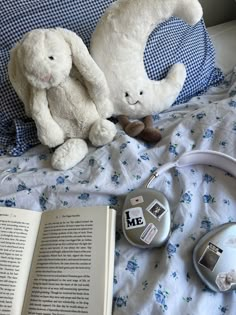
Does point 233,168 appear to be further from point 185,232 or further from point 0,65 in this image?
point 0,65

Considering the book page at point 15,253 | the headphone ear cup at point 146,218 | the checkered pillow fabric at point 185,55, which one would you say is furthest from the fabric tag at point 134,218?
the checkered pillow fabric at point 185,55

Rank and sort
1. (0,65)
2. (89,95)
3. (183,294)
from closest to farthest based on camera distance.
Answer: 1. (183,294)
2. (89,95)
3. (0,65)

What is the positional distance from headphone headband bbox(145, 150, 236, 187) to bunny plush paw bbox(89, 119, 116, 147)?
0.15m

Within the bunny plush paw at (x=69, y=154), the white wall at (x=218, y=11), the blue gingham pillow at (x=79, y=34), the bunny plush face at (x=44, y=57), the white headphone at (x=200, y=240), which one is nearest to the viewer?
the white headphone at (x=200, y=240)

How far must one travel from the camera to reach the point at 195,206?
70 cm

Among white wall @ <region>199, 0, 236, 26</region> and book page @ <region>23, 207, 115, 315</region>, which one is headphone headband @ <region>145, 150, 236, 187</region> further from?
white wall @ <region>199, 0, 236, 26</region>

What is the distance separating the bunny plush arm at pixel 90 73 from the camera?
2.44ft

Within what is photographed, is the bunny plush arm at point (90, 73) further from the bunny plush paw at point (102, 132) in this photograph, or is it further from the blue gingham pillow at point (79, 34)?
the blue gingham pillow at point (79, 34)

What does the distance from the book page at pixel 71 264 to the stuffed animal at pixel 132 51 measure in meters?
0.26

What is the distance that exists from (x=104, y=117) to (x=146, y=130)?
100mm

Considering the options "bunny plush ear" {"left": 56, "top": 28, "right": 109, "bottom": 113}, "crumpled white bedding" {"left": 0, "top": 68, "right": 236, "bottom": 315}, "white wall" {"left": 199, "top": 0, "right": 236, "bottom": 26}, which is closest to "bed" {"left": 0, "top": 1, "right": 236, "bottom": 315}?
"crumpled white bedding" {"left": 0, "top": 68, "right": 236, "bottom": 315}

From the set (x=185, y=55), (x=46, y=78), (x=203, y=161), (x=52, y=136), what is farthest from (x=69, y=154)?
(x=185, y=55)

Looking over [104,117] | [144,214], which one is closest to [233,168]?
[144,214]

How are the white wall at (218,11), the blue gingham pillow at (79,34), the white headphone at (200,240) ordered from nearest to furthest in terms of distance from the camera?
the white headphone at (200,240)
the blue gingham pillow at (79,34)
the white wall at (218,11)
